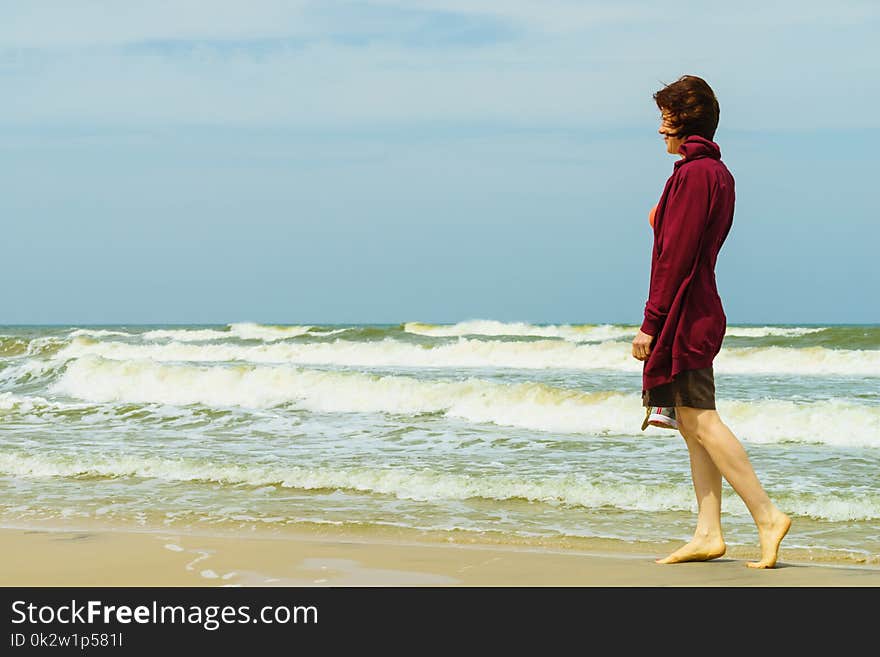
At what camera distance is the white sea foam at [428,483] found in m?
6.05

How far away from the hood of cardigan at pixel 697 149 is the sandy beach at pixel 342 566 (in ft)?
5.32

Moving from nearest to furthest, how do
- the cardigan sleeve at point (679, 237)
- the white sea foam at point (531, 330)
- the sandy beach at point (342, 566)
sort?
the cardigan sleeve at point (679, 237)
the sandy beach at point (342, 566)
the white sea foam at point (531, 330)

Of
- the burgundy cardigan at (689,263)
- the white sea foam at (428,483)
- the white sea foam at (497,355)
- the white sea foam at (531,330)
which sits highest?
the white sea foam at (531,330)

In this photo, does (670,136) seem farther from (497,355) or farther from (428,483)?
(497,355)

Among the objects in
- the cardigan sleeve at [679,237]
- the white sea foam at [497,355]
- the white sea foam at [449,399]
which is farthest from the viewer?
the white sea foam at [497,355]

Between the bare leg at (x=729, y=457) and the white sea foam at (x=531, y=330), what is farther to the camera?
the white sea foam at (x=531, y=330)

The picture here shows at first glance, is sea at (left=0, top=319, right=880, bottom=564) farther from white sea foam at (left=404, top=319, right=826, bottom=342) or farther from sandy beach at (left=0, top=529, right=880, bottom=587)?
white sea foam at (left=404, top=319, right=826, bottom=342)

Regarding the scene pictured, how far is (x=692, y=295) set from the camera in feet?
12.2

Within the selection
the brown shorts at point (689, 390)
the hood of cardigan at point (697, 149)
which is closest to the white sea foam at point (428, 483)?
the brown shorts at point (689, 390)

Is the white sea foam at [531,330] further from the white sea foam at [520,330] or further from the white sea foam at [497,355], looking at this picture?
the white sea foam at [497,355]

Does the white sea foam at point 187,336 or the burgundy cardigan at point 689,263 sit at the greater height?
the white sea foam at point 187,336

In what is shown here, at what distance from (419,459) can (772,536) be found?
4.36 metres

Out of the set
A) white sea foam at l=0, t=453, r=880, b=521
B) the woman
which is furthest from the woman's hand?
white sea foam at l=0, t=453, r=880, b=521

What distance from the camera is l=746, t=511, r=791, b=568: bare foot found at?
3955 mm
